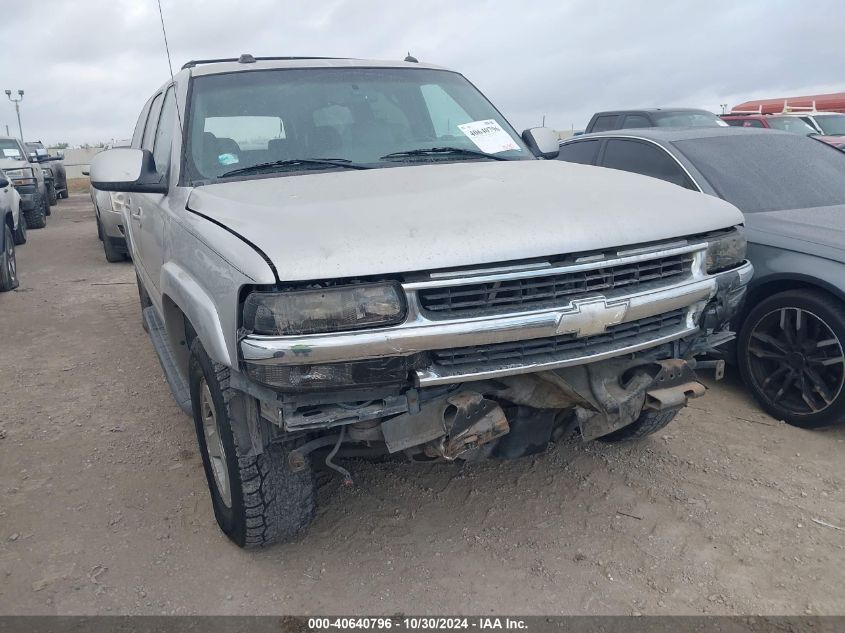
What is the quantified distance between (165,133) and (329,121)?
105cm

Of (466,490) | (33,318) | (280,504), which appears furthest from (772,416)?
(33,318)

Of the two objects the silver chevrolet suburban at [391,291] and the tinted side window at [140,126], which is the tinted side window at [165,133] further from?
the tinted side window at [140,126]

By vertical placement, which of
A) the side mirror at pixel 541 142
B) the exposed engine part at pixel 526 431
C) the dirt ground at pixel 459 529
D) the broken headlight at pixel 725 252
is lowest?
the dirt ground at pixel 459 529

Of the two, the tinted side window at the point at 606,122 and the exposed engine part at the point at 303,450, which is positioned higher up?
the tinted side window at the point at 606,122

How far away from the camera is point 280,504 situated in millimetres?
2648

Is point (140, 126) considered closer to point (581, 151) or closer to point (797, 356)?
point (581, 151)

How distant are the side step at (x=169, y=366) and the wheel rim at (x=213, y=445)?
0.61ft

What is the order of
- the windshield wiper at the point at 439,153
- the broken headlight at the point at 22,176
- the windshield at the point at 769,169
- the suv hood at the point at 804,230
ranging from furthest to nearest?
the broken headlight at the point at 22,176, the windshield at the point at 769,169, the suv hood at the point at 804,230, the windshield wiper at the point at 439,153

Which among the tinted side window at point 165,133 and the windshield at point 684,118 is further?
the windshield at point 684,118

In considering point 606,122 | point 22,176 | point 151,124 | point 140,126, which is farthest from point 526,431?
point 22,176

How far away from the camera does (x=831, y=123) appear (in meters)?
13.9

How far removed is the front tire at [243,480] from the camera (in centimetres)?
251

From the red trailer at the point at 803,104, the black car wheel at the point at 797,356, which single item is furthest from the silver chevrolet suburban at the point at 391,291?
the red trailer at the point at 803,104

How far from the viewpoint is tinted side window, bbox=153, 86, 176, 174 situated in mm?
3513
